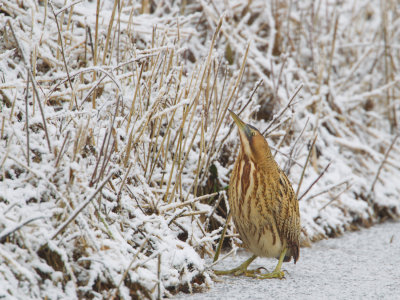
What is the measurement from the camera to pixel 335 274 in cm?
251

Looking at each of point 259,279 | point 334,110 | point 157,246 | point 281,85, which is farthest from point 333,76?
point 157,246

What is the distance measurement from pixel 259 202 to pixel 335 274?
439mm

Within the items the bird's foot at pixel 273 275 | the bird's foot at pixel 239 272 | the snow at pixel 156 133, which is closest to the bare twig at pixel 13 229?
the snow at pixel 156 133

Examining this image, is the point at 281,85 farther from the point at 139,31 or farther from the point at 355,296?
the point at 355,296

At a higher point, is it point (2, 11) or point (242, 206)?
point (2, 11)

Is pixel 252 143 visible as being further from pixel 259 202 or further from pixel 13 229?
pixel 13 229

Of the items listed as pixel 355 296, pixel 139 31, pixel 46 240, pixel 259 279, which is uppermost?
pixel 139 31

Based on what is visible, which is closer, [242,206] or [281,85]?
[242,206]

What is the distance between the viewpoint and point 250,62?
3.86 metres

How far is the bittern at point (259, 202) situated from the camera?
2.47 meters

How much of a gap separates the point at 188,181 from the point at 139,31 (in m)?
0.94

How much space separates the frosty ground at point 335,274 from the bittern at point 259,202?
144 mm

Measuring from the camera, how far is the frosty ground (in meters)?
2.13

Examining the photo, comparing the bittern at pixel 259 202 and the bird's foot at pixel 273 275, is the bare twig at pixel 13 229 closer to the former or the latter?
the bittern at pixel 259 202
